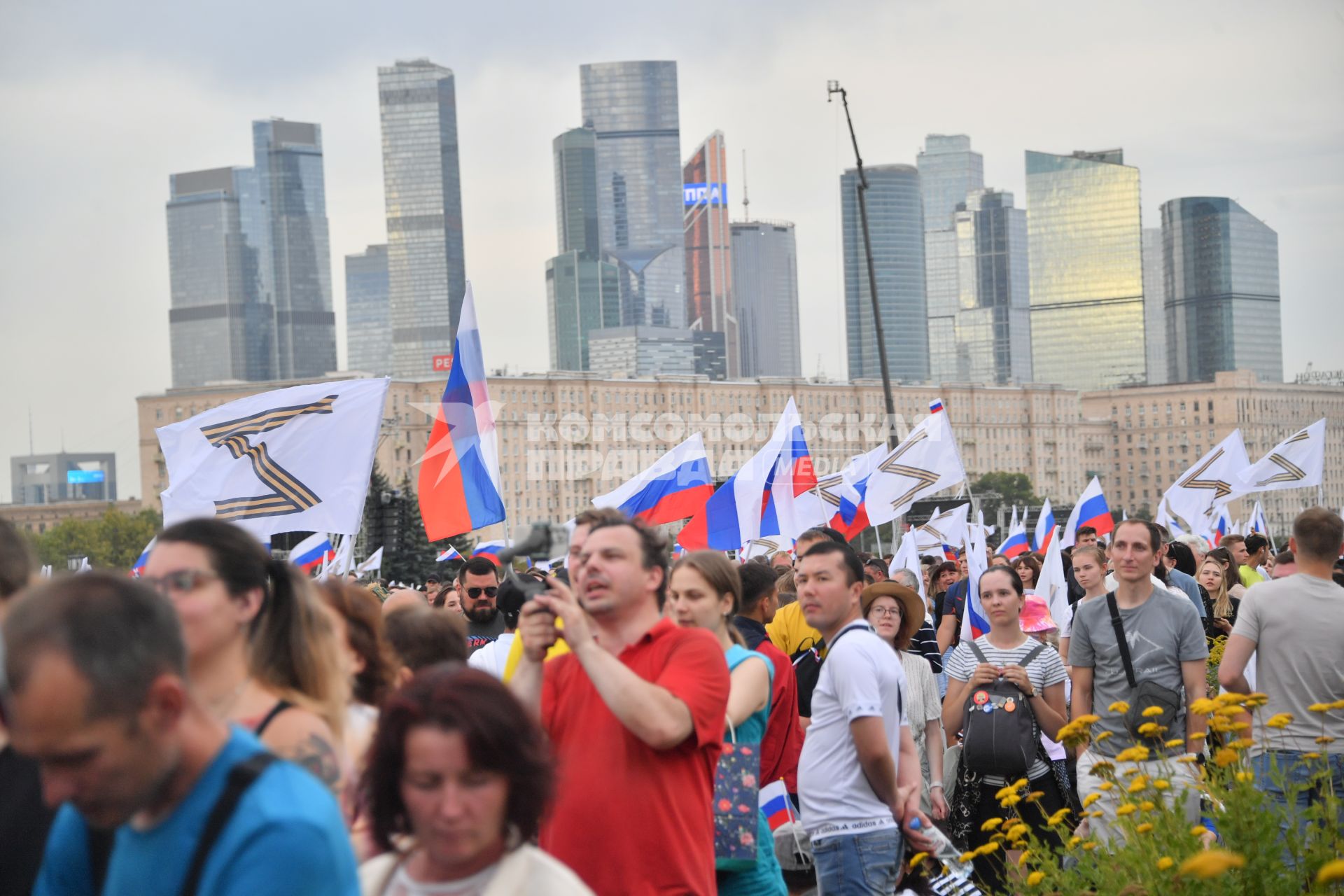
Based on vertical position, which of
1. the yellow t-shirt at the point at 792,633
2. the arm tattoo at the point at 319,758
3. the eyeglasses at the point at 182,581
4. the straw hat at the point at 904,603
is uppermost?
the eyeglasses at the point at 182,581

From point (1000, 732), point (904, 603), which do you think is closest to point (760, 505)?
point (904, 603)

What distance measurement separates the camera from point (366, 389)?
9.66 metres

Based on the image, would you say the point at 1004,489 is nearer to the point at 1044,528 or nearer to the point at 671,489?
the point at 1044,528

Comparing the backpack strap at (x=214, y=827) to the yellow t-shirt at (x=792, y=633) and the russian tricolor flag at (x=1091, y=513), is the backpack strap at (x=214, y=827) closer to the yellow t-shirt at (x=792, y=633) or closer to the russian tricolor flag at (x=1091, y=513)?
the yellow t-shirt at (x=792, y=633)

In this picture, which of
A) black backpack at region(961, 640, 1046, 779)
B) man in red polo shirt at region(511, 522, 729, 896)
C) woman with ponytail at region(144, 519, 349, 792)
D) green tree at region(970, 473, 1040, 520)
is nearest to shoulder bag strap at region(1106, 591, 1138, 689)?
black backpack at region(961, 640, 1046, 779)

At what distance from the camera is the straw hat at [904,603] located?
756 centimetres

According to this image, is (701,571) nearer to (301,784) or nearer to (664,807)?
(664,807)

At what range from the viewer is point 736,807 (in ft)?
16.6

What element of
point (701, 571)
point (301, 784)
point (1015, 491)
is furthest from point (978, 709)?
point (1015, 491)

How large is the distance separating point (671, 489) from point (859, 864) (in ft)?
40.4

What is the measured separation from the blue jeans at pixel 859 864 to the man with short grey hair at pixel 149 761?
3324mm

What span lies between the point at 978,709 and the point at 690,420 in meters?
145

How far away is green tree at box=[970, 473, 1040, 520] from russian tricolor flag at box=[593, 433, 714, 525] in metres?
120

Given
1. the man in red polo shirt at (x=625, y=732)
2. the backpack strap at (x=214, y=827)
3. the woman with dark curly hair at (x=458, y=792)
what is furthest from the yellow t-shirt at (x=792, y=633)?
the backpack strap at (x=214, y=827)
